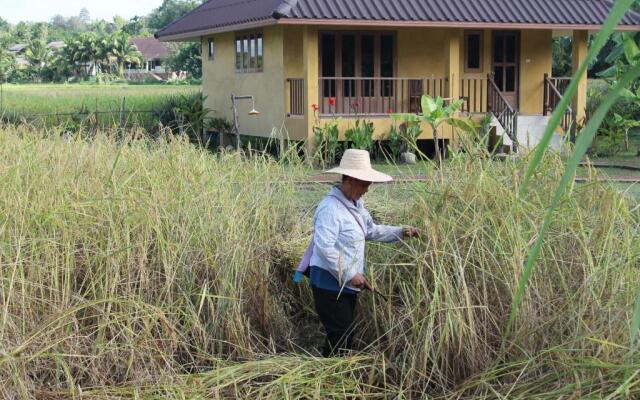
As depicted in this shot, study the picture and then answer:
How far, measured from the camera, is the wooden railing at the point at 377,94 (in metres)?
18.7

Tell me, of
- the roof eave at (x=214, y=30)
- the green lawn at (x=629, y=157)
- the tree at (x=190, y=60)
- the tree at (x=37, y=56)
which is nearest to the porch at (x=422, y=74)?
the roof eave at (x=214, y=30)

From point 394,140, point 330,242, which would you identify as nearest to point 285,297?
point 330,242

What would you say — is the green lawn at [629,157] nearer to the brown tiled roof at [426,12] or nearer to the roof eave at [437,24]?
the roof eave at [437,24]

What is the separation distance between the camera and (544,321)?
4.88 metres

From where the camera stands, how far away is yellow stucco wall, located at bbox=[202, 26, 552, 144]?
17781 millimetres

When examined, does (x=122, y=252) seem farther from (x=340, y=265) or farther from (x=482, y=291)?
(x=482, y=291)

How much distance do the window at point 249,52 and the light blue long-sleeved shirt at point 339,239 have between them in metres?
15.2

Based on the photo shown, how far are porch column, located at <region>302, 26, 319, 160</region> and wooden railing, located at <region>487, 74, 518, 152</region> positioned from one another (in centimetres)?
403

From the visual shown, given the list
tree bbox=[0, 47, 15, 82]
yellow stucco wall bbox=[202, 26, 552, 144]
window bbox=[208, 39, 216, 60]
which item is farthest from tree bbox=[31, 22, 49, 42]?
yellow stucco wall bbox=[202, 26, 552, 144]

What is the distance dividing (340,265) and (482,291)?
87 centimetres

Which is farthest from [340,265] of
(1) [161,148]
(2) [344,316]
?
(1) [161,148]

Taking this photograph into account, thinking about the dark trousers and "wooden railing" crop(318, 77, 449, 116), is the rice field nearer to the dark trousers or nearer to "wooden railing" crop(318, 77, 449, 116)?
the dark trousers

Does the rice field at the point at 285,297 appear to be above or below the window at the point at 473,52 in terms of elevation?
below

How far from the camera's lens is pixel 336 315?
18.1 ft
